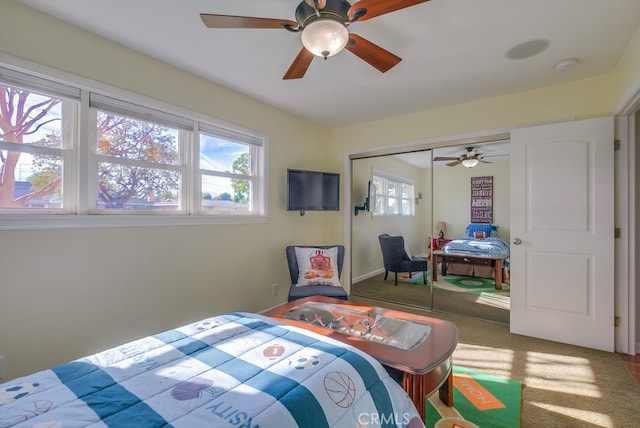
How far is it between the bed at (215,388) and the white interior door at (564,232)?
2332mm

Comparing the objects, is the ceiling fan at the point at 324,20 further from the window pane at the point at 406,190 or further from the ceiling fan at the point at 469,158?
the window pane at the point at 406,190

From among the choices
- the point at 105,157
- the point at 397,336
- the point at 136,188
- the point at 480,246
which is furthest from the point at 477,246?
the point at 105,157

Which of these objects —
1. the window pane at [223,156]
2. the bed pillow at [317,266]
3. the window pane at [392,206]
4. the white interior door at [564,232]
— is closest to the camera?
the white interior door at [564,232]

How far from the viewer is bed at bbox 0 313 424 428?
0.85m

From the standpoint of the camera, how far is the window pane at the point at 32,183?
6.17 feet

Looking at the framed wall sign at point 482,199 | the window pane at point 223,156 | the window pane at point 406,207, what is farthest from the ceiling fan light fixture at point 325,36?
the window pane at point 406,207

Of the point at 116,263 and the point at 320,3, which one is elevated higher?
the point at 320,3

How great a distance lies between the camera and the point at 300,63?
2025 millimetres

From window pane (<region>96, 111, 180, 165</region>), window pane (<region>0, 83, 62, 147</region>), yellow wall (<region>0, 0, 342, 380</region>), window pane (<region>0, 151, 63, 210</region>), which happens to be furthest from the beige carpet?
window pane (<region>0, 83, 62, 147</region>)

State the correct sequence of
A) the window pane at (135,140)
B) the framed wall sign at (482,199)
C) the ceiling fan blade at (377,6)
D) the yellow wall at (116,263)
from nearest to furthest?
the ceiling fan blade at (377,6), the yellow wall at (116,263), the window pane at (135,140), the framed wall sign at (482,199)

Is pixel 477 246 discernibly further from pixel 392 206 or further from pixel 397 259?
pixel 392 206

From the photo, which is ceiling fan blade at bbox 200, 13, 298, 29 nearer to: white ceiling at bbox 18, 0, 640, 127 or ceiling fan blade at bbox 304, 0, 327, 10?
ceiling fan blade at bbox 304, 0, 327, 10

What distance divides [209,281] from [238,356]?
1.86m

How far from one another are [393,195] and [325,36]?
110 inches
